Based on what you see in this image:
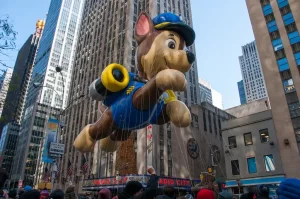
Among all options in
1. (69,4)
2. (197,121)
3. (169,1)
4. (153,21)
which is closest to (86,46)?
(169,1)

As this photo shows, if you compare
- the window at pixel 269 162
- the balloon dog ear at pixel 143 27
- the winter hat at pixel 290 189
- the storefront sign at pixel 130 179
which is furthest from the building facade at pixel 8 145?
the winter hat at pixel 290 189

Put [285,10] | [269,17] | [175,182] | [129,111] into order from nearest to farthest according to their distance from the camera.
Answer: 1. [129,111]
2. [285,10]
3. [269,17]
4. [175,182]

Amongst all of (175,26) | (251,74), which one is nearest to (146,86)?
(175,26)

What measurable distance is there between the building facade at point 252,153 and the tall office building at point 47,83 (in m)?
40.7

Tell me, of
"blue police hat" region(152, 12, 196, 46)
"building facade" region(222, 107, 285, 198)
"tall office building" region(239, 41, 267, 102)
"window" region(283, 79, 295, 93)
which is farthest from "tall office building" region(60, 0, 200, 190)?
"tall office building" region(239, 41, 267, 102)

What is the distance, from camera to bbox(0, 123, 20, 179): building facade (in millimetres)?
86000

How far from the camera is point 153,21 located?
27.2 feet

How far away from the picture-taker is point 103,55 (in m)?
52.1

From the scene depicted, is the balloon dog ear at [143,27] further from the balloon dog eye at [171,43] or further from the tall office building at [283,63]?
the tall office building at [283,63]

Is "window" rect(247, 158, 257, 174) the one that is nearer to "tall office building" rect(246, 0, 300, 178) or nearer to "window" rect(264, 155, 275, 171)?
"window" rect(264, 155, 275, 171)

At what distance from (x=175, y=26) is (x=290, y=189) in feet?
21.2

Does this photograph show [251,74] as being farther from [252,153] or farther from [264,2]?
[252,153]

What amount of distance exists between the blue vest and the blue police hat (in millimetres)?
1907

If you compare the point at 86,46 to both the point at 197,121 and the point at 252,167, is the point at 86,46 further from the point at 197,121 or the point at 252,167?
the point at 252,167
